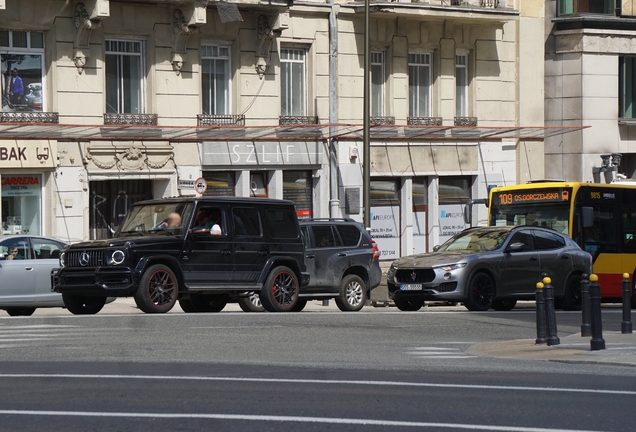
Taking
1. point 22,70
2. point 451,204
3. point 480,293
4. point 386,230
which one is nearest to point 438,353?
point 480,293

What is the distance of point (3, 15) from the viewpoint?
93.0ft

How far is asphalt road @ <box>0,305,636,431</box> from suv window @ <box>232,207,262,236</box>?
2.12 metres

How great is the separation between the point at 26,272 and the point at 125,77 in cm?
1108

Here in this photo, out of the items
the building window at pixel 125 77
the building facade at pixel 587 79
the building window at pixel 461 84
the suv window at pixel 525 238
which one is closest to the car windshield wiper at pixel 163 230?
the suv window at pixel 525 238

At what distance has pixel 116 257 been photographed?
1788 centimetres

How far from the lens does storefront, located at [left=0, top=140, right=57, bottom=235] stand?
2878 centimetres

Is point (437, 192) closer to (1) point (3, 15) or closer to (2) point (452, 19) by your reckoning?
(2) point (452, 19)

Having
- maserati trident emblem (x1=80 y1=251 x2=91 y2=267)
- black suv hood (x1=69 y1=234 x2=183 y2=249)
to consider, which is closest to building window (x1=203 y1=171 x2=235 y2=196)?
black suv hood (x1=69 y1=234 x2=183 y2=249)

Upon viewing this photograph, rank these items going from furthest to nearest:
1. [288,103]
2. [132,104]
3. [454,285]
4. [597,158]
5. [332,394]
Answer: [597,158]
[288,103]
[132,104]
[454,285]
[332,394]

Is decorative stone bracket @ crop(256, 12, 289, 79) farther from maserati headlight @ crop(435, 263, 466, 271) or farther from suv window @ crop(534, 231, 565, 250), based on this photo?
maserati headlight @ crop(435, 263, 466, 271)

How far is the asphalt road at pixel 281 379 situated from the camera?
8867mm

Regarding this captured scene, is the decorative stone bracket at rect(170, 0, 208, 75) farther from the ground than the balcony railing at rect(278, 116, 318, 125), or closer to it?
farther from the ground

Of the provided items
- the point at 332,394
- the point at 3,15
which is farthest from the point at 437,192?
the point at 332,394

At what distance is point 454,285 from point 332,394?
38.1 feet
